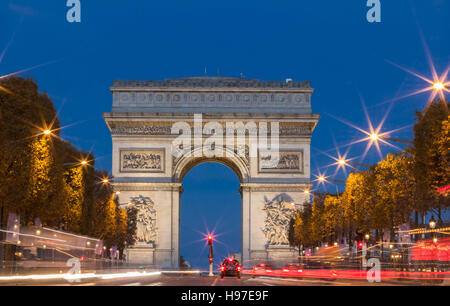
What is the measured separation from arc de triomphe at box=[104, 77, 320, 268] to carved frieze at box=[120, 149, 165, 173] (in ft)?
0.33

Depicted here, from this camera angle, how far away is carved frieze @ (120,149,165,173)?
69500 mm

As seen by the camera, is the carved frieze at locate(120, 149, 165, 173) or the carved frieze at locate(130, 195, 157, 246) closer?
the carved frieze at locate(130, 195, 157, 246)

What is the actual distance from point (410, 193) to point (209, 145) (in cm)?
2948

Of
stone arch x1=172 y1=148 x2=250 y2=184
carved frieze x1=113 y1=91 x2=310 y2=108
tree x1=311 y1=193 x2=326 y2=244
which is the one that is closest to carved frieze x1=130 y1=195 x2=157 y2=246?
stone arch x1=172 y1=148 x2=250 y2=184

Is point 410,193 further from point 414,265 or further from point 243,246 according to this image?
point 243,246

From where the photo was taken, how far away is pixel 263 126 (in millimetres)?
69938

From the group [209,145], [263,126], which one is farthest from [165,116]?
[263,126]

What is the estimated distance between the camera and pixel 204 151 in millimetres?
70125

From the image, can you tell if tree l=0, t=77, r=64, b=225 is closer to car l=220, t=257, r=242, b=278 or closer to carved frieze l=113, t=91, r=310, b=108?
car l=220, t=257, r=242, b=278

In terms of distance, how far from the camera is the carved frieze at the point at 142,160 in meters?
69.5

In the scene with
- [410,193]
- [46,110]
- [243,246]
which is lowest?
[243,246]

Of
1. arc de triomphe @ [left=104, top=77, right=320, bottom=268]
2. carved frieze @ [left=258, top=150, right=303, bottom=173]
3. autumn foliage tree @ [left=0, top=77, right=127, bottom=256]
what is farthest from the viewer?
carved frieze @ [left=258, top=150, right=303, bottom=173]

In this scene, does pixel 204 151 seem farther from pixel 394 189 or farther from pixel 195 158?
pixel 394 189

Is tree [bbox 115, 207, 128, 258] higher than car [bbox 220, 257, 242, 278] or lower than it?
higher
